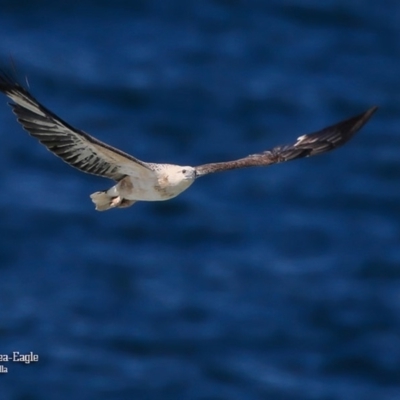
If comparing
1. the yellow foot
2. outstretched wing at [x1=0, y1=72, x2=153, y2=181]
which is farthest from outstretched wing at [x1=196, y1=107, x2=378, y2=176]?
outstretched wing at [x1=0, y1=72, x2=153, y2=181]

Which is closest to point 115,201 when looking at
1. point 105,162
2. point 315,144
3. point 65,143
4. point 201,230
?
point 105,162

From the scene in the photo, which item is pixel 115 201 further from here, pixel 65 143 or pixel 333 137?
pixel 333 137

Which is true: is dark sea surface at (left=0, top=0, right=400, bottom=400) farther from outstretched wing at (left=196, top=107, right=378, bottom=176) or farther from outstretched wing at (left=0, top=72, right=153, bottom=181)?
outstretched wing at (left=0, top=72, right=153, bottom=181)

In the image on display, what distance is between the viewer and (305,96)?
37875 millimetres

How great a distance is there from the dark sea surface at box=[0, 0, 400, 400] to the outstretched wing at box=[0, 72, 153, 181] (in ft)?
55.2

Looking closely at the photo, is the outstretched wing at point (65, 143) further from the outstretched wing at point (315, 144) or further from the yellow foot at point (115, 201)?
the outstretched wing at point (315, 144)

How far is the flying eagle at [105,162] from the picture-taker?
1385 centimetres

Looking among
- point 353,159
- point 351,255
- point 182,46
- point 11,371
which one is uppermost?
point 182,46

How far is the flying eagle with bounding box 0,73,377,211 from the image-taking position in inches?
545

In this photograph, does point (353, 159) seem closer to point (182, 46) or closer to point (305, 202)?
point (305, 202)

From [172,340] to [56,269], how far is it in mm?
3351

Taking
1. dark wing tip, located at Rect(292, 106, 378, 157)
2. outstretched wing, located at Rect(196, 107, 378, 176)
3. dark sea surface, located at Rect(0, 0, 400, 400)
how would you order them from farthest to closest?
dark sea surface, located at Rect(0, 0, 400, 400) → dark wing tip, located at Rect(292, 106, 378, 157) → outstretched wing, located at Rect(196, 107, 378, 176)

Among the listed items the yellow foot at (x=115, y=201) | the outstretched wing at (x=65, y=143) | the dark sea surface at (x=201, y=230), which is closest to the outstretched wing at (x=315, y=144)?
the yellow foot at (x=115, y=201)

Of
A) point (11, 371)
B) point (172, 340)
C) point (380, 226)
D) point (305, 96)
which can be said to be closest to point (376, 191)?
point (380, 226)
